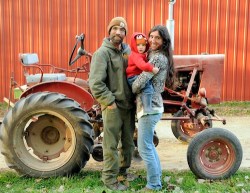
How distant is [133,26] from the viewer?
10.4 meters

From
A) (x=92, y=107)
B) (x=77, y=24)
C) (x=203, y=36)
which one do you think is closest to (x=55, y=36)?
(x=77, y=24)

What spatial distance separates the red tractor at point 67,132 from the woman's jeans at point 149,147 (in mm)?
561

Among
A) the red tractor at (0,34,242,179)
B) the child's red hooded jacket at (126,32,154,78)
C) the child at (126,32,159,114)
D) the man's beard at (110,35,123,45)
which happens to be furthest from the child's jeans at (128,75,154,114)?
the red tractor at (0,34,242,179)

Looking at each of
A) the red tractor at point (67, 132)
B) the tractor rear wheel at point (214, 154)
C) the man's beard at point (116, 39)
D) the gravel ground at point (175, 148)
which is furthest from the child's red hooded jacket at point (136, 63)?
the gravel ground at point (175, 148)

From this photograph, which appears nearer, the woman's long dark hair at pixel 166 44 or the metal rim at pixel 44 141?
the woman's long dark hair at pixel 166 44

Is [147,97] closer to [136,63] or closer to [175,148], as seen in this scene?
[136,63]

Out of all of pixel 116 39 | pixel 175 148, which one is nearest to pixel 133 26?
pixel 175 148

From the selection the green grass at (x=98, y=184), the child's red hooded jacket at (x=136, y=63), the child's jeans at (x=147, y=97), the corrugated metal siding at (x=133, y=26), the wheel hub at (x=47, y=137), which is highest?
the corrugated metal siding at (x=133, y=26)

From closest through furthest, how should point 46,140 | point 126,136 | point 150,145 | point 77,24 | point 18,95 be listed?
point 150,145
point 126,136
point 46,140
point 18,95
point 77,24

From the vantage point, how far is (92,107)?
18.0ft

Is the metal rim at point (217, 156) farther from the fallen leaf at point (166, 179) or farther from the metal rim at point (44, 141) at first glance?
the metal rim at point (44, 141)

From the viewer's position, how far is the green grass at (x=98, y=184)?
4637mm

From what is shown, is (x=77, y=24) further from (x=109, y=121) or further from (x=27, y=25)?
(x=109, y=121)

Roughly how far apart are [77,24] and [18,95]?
16.5 ft
